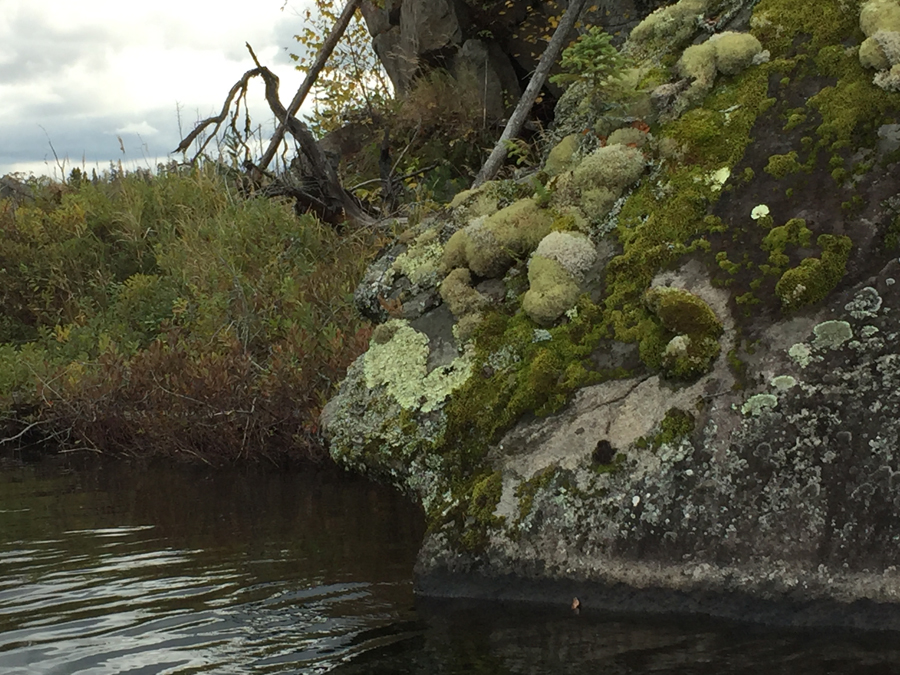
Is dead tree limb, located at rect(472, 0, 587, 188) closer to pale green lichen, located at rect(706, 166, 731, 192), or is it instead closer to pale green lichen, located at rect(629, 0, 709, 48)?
pale green lichen, located at rect(629, 0, 709, 48)

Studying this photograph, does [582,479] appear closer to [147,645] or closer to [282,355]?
[147,645]

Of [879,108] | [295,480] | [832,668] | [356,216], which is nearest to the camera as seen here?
[832,668]

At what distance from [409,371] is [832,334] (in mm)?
1916

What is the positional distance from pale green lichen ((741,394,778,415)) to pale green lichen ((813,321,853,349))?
0.92 feet

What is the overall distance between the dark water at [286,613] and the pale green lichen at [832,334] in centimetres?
103

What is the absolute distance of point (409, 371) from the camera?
423cm

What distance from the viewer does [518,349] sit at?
3.93m

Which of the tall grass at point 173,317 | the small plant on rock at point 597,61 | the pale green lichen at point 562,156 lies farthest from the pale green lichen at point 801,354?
the tall grass at point 173,317

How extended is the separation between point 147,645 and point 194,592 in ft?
1.96

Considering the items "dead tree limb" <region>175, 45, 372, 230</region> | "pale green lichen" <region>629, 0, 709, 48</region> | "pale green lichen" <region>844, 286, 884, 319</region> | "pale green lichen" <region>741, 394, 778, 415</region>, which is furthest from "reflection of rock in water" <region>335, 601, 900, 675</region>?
"dead tree limb" <region>175, 45, 372, 230</region>

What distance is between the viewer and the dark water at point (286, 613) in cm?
288

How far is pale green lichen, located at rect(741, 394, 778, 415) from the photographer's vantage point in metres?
3.16

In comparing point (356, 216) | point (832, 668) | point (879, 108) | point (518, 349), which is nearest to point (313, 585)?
point (518, 349)

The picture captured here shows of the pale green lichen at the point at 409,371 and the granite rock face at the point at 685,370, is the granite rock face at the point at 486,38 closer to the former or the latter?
the granite rock face at the point at 685,370
